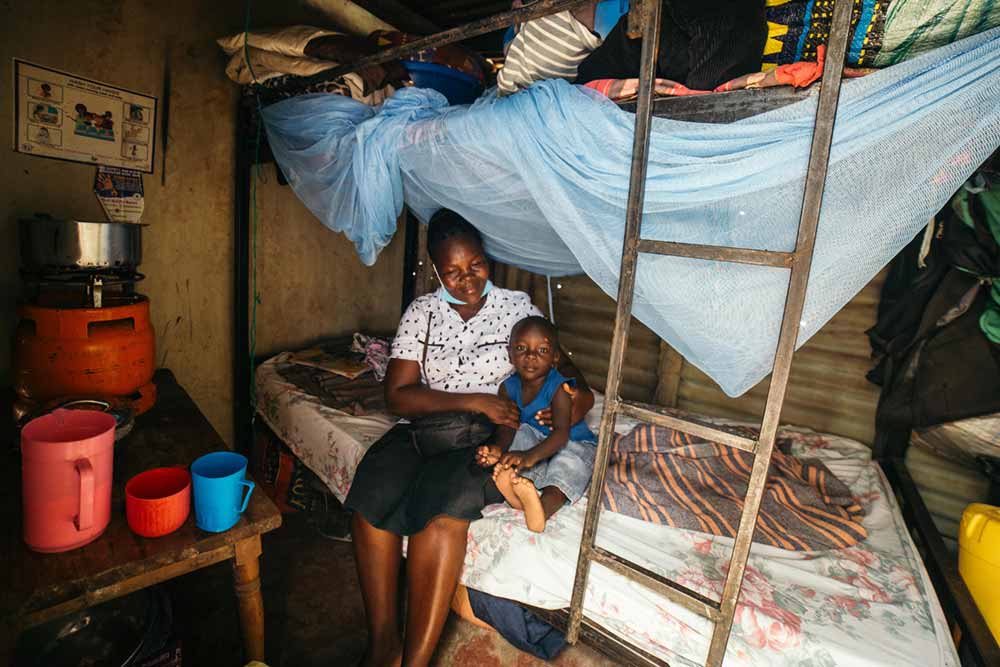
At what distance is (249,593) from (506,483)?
0.87 meters

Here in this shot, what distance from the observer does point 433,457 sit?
2.10 m

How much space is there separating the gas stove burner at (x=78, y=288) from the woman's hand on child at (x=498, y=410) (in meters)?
1.42

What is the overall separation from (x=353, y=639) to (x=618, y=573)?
1318 mm

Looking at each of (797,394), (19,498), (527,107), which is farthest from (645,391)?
(19,498)

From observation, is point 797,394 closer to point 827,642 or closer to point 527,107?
point 827,642

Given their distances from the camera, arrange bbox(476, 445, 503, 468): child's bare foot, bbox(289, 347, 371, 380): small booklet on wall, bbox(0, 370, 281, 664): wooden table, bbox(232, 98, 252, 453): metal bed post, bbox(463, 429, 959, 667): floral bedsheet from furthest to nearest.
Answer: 1. bbox(289, 347, 371, 380): small booklet on wall
2. bbox(232, 98, 252, 453): metal bed post
3. bbox(476, 445, 503, 468): child's bare foot
4. bbox(463, 429, 959, 667): floral bedsheet
5. bbox(0, 370, 281, 664): wooden table

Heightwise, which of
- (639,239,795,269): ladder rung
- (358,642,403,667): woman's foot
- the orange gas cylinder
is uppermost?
(639,239,795,269): ladder rung

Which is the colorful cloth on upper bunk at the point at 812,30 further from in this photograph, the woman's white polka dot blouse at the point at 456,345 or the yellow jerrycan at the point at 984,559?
the yellow jerrycan at the point at 984,559

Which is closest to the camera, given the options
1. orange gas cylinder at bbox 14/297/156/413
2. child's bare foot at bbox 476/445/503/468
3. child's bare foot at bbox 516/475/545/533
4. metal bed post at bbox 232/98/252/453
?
orange gas cylinder at bbox 14/297/156/413

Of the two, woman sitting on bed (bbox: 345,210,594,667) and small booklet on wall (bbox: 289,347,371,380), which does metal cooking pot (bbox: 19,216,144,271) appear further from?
small booklet on wall (bbox: 289,347,371,380)

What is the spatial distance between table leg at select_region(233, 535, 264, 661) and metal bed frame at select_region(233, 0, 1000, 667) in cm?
96

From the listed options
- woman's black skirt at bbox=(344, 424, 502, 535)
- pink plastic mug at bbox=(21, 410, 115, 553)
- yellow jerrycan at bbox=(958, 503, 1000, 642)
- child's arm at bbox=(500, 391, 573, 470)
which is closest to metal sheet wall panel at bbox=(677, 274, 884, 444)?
yellow jerrycan at bbox=(958, 503, 1000, 642)

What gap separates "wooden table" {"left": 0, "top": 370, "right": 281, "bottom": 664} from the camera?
101 centimetres

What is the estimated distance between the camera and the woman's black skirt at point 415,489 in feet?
5.99
